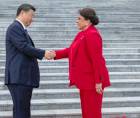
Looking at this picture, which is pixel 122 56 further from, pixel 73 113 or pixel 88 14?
pixel 88 14

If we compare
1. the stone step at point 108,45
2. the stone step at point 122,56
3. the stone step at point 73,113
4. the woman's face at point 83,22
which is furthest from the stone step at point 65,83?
the woman's face at point 83,22

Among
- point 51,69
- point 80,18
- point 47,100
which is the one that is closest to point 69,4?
point 51,69

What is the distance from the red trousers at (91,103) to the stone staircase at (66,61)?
4.04 ft

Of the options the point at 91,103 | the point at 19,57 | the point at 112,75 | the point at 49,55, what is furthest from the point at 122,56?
the point at 19,57

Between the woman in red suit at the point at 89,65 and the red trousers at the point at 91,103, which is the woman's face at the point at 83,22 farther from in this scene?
the red trousers at the point at 91,103

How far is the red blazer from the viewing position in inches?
231

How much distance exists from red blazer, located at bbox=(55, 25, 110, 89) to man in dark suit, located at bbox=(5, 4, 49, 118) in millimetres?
438

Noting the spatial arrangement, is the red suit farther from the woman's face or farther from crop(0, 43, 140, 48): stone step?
crop(0, 43, 140, 48): stone step

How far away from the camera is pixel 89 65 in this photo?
5949 millimetres

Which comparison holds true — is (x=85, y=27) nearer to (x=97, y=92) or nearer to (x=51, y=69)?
(x=97, y=92)

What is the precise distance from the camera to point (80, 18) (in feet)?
Answer: 19.7

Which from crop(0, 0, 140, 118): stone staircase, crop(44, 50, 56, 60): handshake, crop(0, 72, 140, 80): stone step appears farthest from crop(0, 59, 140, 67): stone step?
crop(44, 50, 56, 60): handshake

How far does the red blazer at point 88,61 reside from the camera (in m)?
5.88

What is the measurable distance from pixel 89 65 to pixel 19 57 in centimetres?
78
